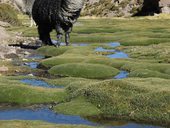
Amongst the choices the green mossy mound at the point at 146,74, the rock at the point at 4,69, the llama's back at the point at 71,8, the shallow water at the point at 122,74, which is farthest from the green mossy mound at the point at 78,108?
the llama's back at the point at 71,8

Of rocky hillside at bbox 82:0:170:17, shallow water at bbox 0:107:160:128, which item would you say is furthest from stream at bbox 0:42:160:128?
rocky hillside at bbox 82:0:170:17

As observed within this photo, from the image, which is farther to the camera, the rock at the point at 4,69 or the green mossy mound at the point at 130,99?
the rock at the point at 4,69

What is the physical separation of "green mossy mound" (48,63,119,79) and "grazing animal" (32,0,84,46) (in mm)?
11374

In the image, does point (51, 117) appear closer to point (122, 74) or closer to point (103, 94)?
point (103, 94)

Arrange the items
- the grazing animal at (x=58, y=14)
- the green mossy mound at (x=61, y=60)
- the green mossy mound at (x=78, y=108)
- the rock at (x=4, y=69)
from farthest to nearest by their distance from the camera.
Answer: the grazing animal at (x=58, y=14) < the green mossy mound at (x=61, y=60) < the rock at (x=4, y=69) < the green mossy mound at (x=78, y=108)

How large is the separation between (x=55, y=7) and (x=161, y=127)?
25999 mm

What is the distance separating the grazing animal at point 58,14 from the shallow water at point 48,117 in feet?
71.6

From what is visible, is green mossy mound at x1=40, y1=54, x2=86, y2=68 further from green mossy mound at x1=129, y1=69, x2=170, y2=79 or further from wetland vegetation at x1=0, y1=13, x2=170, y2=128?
green mossy mound at x1=129, y1=69, x2=170, y2=79

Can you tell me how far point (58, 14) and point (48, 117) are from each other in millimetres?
23580

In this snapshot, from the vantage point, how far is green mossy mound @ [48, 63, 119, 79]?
28.0 m

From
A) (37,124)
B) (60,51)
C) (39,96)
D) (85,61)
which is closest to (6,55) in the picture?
(60,51)

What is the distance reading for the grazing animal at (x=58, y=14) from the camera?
4022 centimetres

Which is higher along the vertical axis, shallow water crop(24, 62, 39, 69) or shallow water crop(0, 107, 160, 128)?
shallow water crop(0, 107, 160, 128)

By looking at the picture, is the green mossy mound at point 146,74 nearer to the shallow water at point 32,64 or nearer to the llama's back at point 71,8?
the shallow water at point 32,64
